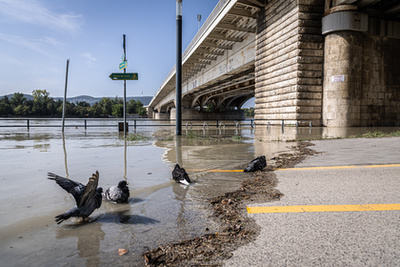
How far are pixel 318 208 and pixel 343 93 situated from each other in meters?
15.0

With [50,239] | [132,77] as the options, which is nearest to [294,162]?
[50,239]

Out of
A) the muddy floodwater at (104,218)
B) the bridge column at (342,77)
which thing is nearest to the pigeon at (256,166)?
the muddy floodwater at (104,218)

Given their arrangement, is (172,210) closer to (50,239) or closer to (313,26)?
(50,239)

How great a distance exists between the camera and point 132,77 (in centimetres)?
1007

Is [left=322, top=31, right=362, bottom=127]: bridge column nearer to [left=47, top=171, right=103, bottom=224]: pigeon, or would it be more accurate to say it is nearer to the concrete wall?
the concrete wall

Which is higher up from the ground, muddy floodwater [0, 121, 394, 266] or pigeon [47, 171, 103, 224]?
pigeon [47, 171, 103, 224]

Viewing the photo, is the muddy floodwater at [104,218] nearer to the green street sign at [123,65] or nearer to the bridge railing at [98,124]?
the green street sign at [123,65]

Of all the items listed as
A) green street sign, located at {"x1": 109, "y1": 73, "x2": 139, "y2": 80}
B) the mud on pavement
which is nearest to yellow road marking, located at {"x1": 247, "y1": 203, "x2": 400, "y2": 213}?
the mud on pavement

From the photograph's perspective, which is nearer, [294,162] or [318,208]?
[318,208]

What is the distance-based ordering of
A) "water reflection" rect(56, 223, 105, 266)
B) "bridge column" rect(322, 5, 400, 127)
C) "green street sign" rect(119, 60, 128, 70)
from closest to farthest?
1. "water reflection" rect(56, 223, 105, 266)
2. "green street sign" rect(119, 60, 128, 70)
3. "bridge column" rect(322, 5, 400, 127)

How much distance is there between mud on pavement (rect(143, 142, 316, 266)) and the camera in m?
1.64

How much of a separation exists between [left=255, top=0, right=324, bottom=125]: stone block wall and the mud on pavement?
1385 cm

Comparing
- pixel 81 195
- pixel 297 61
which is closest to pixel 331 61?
pixel 297 61

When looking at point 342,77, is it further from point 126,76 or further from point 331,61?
point 126,76
